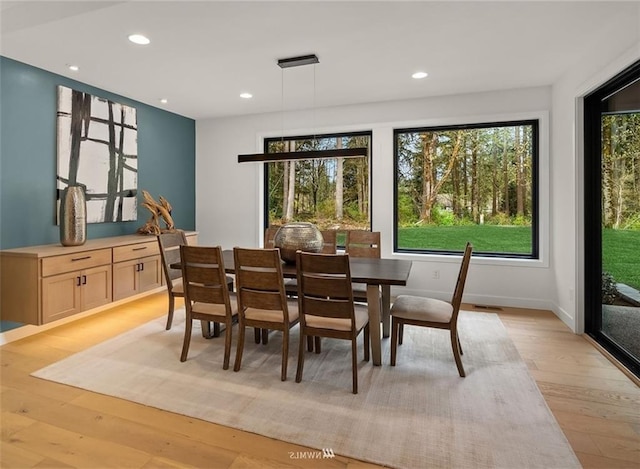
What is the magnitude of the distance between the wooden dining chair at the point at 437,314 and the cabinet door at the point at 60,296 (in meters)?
3.06

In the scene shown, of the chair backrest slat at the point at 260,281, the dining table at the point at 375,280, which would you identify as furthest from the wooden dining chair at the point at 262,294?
the dining table at the point at 375,280

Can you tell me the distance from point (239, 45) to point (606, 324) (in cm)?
408

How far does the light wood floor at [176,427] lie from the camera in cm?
179

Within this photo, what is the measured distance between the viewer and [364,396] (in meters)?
2.36

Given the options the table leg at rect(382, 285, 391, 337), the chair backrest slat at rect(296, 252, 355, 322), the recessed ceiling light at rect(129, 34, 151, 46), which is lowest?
the table leg at rect(382, 285, 391, 337)

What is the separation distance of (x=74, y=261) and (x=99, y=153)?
4.94ft

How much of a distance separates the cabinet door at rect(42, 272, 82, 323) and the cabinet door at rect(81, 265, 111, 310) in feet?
0.22

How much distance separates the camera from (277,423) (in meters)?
2.08

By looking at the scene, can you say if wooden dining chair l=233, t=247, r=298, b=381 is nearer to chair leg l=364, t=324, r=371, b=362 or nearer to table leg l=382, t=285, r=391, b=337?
chair leg l=364, t=324, r=371, b=362

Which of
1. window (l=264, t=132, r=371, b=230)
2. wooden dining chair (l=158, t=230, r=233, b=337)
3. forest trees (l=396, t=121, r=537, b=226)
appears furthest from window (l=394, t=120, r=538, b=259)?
wooden dining chair (l=158, t=230, r=233, b=337)

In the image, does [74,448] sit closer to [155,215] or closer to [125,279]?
[125,279]

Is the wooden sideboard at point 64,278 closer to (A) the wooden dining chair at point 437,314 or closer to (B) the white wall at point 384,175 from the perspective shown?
(B) the white wall at point 384,175

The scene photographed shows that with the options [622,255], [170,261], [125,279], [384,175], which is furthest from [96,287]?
[622,255]

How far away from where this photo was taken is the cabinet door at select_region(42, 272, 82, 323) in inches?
128
